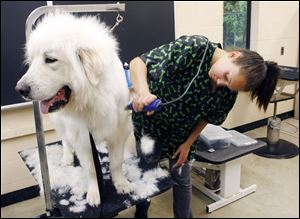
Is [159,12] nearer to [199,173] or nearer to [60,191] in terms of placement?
[199,173]

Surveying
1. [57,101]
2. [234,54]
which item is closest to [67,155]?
[57,101]

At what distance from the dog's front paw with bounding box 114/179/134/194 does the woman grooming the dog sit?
8.4 inches

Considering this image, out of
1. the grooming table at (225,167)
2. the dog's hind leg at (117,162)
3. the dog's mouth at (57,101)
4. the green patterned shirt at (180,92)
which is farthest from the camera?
the grooming table at (225,167)

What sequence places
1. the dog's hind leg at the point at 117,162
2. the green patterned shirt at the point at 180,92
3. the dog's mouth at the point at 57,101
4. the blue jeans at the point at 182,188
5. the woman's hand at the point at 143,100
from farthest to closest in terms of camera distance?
the blue jeans at the point at 182,188 → the dog's hind leg at the point at 117,162 → the green patterned shirt at the point at 180,92 → the dog's mouth at the point at 57,101 → the woman's hand at the point at 143,100

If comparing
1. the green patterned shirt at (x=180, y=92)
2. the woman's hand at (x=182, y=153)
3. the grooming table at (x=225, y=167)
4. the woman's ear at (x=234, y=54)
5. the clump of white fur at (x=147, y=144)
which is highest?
the woman's ear at (x=234, y=54)

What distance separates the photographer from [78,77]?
3.21 feet

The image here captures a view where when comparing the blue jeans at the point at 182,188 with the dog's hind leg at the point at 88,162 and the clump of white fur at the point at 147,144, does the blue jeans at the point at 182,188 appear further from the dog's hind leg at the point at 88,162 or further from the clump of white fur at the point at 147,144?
the dog's hind leg at the point at 88,162

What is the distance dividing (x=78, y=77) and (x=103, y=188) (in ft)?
1.64

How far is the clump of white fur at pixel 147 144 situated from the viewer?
4.21 feet

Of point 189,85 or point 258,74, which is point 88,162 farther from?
point 258,74

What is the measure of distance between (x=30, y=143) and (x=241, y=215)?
1424 mm

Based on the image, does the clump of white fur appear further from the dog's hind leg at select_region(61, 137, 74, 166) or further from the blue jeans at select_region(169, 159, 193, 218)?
the dog's hind leg at select_region(61, 137, 74, 166)

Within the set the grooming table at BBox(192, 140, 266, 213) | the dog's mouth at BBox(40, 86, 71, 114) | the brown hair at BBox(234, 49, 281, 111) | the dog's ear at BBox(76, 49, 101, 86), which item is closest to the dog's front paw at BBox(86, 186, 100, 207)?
the dog's mouth at BBox(40, 86, 71, 114)

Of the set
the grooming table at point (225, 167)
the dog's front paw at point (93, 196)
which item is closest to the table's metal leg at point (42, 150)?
the dog's front paw at point (93, 196)
